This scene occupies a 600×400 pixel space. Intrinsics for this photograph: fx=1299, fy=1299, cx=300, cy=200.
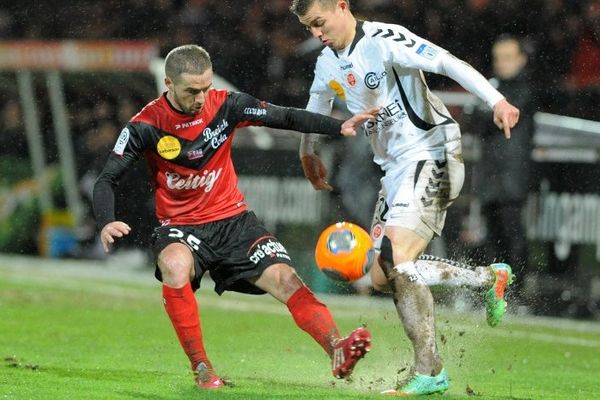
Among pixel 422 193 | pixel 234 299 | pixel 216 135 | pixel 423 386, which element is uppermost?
pixel 216 135

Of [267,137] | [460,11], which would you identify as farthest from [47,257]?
[460,11]

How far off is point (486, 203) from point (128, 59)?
699 cm

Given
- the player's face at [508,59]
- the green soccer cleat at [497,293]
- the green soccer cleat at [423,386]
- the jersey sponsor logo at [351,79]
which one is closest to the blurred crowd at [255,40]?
the player's face at [508,59]

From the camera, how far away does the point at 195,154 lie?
7445 mm

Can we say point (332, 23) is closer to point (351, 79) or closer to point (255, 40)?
point (351, 79)

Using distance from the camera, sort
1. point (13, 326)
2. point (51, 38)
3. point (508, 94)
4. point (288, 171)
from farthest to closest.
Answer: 1. point (51, 38)
2. point (288, 171)
3. point (508, 94)
4. point (13, 326)

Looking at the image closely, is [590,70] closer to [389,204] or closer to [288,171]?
[288,171]

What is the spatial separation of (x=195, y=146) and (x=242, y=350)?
2791 mm

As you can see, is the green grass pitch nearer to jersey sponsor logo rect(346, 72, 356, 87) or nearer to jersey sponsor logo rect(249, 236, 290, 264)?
jersey sponsor logo rect(249, 236, 290, 264)

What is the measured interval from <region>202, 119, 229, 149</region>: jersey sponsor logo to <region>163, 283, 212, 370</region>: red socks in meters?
0.85

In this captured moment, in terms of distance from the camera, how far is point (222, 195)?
766 centimetres

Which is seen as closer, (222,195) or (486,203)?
(222,195)

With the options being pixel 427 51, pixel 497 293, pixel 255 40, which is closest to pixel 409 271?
pixel 497 293

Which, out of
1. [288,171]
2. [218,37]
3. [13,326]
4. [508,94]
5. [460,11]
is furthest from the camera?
[218,37]
